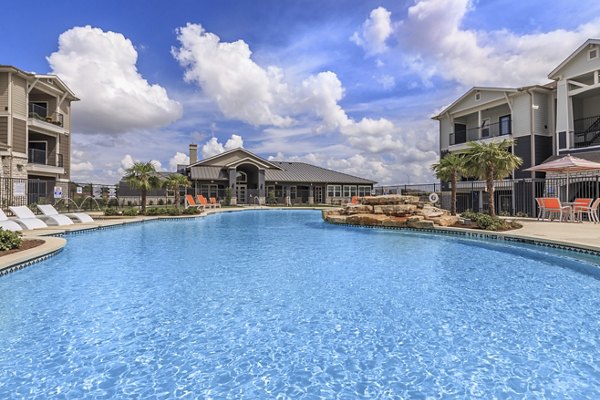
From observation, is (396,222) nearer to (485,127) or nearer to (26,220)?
(26,220)

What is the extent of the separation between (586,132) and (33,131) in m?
33.2

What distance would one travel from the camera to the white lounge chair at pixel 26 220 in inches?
461

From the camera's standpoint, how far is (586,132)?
18.5m

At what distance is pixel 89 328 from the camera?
409 centimetres

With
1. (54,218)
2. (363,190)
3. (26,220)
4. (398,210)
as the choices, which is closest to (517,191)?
(398,210)

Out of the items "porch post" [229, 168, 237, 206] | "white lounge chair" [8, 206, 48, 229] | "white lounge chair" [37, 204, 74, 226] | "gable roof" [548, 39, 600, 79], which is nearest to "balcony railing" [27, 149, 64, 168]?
"white lounge chair" [37, 204, 74, 226]

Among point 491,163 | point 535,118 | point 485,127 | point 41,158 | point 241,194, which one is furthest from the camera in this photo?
point 241,194

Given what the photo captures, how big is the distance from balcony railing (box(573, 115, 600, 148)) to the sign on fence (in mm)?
29920

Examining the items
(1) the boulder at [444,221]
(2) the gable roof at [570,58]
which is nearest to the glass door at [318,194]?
(2) the gable roof at [570,58]

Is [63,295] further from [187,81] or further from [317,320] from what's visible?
[187,81]

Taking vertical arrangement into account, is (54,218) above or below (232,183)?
below

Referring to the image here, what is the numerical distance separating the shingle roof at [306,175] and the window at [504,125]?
17827 mm

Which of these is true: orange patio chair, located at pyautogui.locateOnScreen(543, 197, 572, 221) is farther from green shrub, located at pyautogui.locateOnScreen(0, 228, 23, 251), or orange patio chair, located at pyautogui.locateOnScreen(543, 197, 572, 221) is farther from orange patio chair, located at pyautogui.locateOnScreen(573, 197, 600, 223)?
green shrub, located at pyautogui.locateOnScreen(0, 228, 23, 251)

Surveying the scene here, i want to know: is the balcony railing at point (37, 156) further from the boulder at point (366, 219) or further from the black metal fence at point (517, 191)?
the black metal fence at point (517, 191)
